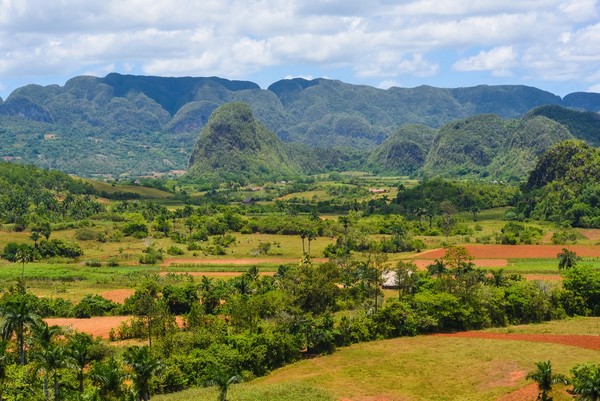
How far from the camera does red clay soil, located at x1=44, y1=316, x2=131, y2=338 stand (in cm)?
7388

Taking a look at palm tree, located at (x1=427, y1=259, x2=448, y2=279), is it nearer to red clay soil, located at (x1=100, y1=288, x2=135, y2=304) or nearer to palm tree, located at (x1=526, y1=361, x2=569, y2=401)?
palm tree, located at (x1=526, y1=361, x2=569, y2=401)

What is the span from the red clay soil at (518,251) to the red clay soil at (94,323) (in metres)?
55.3

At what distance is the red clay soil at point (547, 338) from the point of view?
65.1 m

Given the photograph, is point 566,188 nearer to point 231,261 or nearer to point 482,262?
point 482,262

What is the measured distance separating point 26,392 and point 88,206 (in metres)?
130

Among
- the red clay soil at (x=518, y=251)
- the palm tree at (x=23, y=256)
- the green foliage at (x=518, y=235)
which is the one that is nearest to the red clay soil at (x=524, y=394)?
the red clay soil at (x=518, y=251)

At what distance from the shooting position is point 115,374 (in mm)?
44156

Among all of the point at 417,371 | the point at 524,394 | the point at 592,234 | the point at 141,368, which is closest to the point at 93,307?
the point at 417,371

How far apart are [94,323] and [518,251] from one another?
243 feet

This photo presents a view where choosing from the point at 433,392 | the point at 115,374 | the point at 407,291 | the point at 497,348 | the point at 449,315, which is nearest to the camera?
the point at 115,374

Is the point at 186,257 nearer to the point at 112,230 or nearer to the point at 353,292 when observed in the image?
the point at 112,230

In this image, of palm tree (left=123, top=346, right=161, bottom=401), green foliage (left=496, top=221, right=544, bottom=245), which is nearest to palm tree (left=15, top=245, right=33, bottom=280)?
palm tree (left=123, top=346, right=161, bottom=401)

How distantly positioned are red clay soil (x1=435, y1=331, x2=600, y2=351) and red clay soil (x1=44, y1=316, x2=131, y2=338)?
36.4 metres

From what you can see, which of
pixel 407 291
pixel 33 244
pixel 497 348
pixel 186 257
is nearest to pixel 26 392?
pixel 497 348
